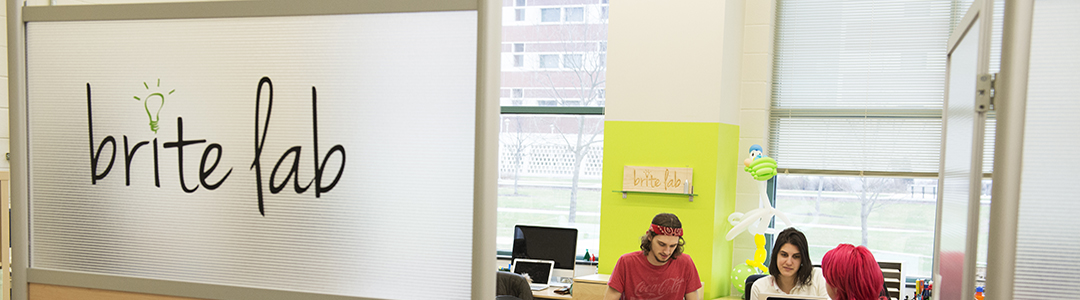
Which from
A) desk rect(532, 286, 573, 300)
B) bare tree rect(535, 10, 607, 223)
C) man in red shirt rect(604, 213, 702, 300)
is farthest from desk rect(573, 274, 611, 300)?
bare tree rect(535, 10, 607, 223)

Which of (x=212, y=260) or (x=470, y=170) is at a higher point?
(x=470, y=170)

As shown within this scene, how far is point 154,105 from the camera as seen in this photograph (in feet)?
5.39

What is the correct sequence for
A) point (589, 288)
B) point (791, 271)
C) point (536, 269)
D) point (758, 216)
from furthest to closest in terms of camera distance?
point (536, 269)
point (758, 216)
point (589, 288)
point (791, 271)

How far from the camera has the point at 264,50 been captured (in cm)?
158

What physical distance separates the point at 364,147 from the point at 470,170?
247mm

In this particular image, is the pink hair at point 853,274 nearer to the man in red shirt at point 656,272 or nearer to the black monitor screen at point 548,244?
the man in red shirt at point 656,272

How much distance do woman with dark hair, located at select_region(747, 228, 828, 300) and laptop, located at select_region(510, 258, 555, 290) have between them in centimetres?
155

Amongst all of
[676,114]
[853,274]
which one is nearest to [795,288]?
[853,274]

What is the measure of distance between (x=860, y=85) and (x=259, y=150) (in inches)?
174

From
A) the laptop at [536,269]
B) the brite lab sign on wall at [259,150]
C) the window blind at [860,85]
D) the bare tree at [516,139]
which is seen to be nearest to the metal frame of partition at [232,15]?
the brite lab sign on wall at [259,150]

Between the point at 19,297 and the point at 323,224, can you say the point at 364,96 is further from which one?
the point at 19,297

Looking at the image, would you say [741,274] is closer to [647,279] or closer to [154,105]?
[647,279]

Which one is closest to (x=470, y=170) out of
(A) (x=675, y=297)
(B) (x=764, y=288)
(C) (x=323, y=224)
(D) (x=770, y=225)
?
(C) (x=323, y=224)

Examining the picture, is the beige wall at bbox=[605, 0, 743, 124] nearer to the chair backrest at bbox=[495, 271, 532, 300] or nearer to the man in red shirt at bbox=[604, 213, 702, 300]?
the man in red shirt at bbox=[604, 213, 702, 300]
